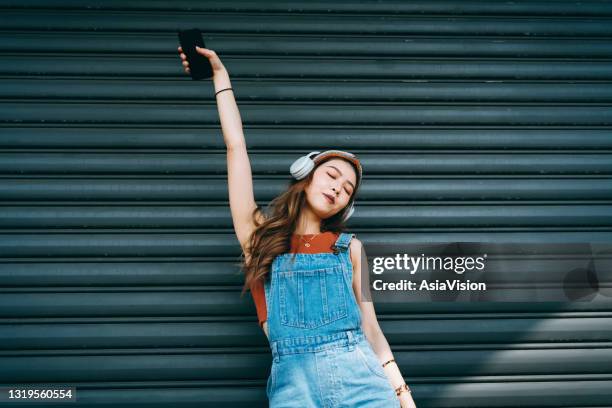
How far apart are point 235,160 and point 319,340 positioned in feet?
3.30

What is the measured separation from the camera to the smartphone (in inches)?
108

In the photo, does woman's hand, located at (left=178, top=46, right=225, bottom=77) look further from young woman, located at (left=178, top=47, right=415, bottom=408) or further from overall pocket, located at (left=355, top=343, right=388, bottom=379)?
overall pocket, located at (left=355, top=343, right=388, bottom=379)

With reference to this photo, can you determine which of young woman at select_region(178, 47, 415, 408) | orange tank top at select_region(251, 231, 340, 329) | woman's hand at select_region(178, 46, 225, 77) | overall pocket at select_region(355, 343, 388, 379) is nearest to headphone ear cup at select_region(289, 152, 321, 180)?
young woman at select_region(178, 47, 415, 408)

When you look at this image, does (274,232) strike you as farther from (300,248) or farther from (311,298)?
(311,298)

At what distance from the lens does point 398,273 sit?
354 cm

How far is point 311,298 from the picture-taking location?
267 cm

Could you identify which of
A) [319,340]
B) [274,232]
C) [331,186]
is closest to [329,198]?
[331,186]

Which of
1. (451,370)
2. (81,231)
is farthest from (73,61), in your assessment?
(451,370)

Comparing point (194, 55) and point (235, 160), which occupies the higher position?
point (194, 55)

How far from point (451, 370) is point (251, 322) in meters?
1.36

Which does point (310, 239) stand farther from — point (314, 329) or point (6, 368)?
point (6, 368)

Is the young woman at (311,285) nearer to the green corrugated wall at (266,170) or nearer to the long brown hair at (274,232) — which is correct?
the long brown hair at (274,232)

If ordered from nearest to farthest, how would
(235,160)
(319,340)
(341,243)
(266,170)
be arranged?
(319,340)
(235,160)
(341,243)
(266,170)

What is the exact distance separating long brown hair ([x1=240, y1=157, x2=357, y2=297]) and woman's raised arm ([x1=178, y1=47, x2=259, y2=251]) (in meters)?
0.06
